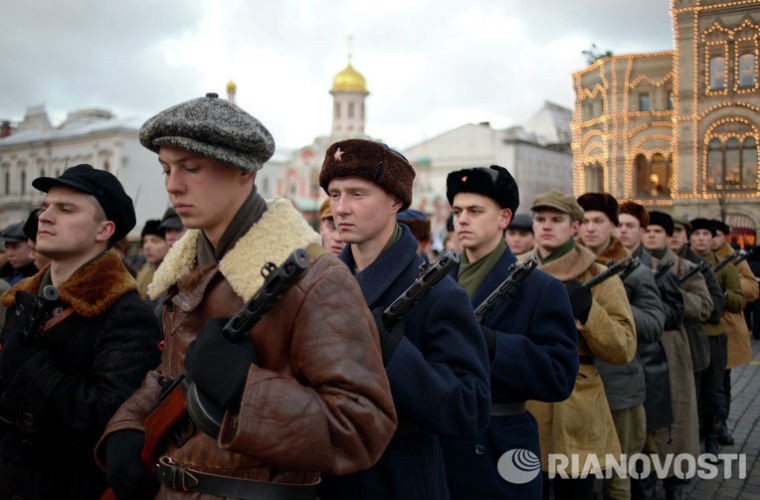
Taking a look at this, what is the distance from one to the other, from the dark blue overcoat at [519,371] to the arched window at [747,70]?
935 inches

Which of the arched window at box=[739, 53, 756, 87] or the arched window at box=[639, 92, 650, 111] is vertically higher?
the arched window at box=[639, 92, 650, 111]

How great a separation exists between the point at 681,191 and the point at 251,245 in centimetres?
3645

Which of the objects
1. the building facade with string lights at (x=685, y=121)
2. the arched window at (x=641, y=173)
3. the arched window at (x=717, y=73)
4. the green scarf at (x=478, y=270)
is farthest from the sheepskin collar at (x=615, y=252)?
the arched window at (x=641, y=173)

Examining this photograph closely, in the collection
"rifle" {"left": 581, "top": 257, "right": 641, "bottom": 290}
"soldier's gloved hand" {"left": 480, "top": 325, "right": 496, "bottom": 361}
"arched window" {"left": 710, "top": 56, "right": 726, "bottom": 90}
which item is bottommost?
"soldier's gloved hand" {"left": 480, "top": 325, "right": 496, "bottom": 361}

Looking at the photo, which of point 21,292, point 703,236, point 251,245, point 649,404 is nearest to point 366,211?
point 251,245

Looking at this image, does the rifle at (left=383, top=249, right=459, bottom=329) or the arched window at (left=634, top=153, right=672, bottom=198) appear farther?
the arched window at (left=634, top=153, right=672, bottom=198)

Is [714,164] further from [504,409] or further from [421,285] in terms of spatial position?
[421,285]

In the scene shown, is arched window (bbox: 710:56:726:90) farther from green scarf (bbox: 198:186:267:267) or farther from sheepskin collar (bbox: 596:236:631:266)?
green scarf (bbox: 198:186:267:267)

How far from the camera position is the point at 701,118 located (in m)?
33.3

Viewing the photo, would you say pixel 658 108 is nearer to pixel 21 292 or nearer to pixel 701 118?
pixel 701 118

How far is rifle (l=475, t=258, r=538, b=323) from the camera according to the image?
369 centimetres

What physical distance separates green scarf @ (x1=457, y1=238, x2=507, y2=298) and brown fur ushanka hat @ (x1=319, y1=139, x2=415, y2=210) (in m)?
1.10

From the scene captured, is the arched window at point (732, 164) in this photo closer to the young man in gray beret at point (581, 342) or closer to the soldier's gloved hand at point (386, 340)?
the young man in gray beret at point (581, 342)

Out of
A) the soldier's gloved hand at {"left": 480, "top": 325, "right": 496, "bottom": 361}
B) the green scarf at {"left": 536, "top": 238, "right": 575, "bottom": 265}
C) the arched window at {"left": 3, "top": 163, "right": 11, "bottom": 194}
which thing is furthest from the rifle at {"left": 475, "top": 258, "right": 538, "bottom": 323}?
the arched window at {"left": 3, "top": 163, "right": 11, "bottom": 194}
